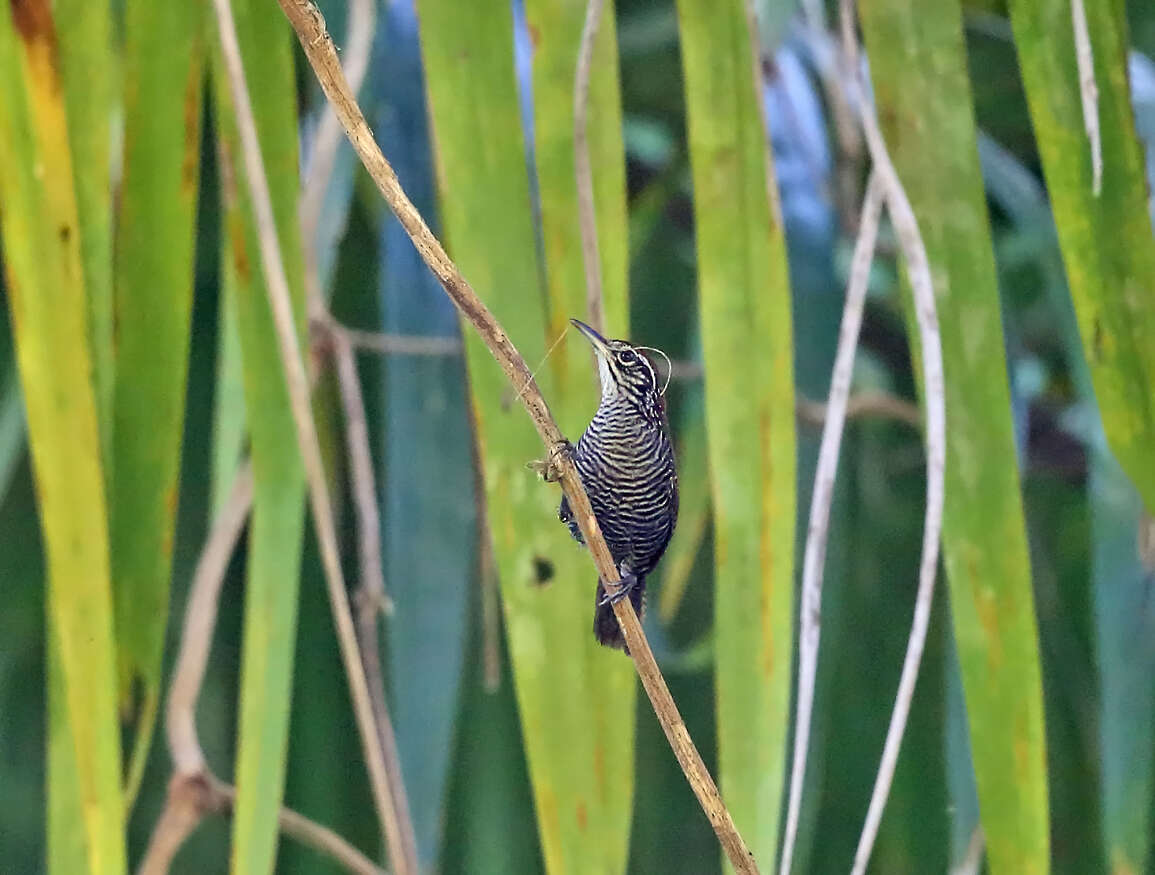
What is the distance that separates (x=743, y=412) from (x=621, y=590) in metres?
0.16

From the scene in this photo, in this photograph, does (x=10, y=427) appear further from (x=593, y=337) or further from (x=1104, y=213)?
(x=1104, y=213)

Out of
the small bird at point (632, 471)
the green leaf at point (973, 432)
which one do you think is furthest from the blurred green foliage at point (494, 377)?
the small bird at point (632, 471)

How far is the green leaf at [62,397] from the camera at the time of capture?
0.71 m

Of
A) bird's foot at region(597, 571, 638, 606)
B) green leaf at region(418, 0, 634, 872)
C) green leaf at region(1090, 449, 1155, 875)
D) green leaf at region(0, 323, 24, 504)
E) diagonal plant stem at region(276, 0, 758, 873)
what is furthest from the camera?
green leaf at region(0, 323, 24, 504)

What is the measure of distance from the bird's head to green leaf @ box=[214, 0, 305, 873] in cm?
22

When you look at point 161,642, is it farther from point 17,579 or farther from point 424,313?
point 17,579

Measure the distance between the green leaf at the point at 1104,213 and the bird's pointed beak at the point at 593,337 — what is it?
0.29 meters

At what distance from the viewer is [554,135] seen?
0.73 m

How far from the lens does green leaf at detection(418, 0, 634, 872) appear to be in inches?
27.6

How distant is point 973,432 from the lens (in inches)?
28.7

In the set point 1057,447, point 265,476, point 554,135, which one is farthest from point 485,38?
point 1057,447

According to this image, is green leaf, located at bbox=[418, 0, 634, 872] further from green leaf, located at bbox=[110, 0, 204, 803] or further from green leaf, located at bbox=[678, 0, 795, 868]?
green leaf, located at bbox=[110, 0, 204, 803]

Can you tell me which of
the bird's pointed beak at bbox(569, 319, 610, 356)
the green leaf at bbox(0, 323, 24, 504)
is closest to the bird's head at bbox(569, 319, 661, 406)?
the bird's pointed beak at bbox(569, 319, 610, 356)

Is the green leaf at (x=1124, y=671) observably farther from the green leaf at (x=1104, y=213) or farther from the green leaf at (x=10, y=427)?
the green leaf at (x=10, y=427)
